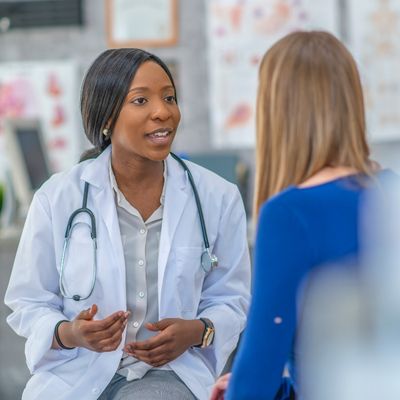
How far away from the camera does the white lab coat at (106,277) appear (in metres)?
1.79

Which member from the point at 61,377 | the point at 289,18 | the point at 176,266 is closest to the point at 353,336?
the point at 176,266

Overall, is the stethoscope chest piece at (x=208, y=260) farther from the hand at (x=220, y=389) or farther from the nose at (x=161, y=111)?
the hand at (x=220, y=389)

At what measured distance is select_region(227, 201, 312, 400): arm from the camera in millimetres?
1248

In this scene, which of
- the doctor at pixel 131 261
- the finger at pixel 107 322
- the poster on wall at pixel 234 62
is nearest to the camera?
the finger at pixel 107 322

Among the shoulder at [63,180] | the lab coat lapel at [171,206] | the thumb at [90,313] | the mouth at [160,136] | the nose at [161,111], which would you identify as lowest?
the thumb at [90,313]

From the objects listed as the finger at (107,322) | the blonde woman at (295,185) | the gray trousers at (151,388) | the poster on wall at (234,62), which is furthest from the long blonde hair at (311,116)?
the poster on wall at (234,62)

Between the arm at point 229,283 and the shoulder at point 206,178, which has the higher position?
the shoulder at point 206,178

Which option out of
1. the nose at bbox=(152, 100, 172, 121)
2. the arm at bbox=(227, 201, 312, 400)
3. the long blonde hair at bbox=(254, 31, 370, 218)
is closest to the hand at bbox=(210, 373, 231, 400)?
the arm at bbox=(227, 201, 312, 400)

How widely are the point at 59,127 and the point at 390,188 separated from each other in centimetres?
357

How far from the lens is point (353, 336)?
1260 millimetres

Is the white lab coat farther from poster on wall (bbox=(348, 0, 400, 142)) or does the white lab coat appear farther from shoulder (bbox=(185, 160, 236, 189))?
poster on wall (bbox=(348, 0, 400, 142))

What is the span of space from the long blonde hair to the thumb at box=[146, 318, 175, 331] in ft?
1.45

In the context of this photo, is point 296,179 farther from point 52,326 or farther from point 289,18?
point 289,18

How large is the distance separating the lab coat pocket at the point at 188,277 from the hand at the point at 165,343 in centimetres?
8
